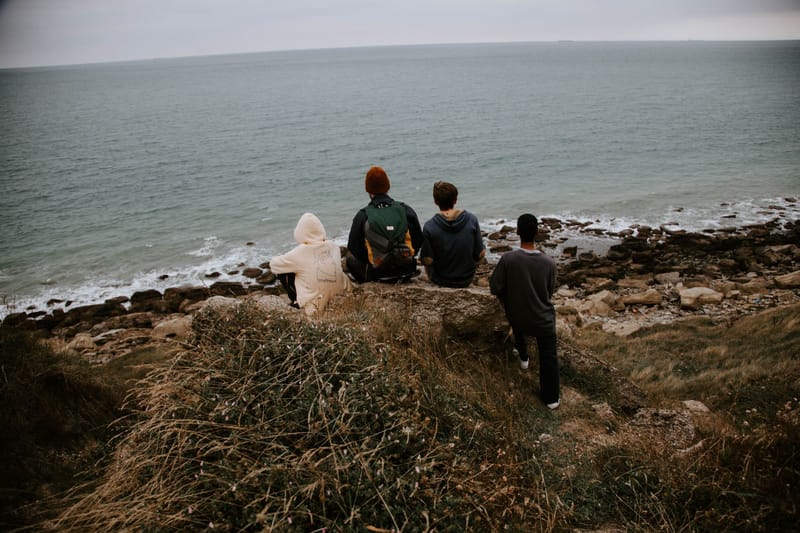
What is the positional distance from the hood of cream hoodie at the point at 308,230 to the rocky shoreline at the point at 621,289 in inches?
245

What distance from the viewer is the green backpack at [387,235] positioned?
18.9ft

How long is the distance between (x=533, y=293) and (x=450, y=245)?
141 cm

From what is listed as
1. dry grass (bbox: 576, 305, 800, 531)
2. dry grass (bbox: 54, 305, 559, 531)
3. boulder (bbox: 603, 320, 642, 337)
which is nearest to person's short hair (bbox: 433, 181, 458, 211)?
dry grass (bbox: 54, 305, 559, 531)

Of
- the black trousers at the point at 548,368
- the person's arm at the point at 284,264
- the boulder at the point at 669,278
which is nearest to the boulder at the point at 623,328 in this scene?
the boulder at the point at 669,278

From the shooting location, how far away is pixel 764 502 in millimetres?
3207

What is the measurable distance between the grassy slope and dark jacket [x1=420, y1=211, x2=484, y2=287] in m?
1.33

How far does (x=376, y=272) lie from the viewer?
243 inches

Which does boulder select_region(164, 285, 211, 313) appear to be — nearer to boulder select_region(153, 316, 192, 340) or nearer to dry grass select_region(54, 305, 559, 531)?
boulder select_region(153, 316, 192, 340)

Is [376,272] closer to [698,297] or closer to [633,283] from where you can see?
[698,297]

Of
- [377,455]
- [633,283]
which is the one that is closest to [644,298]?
[633,283]

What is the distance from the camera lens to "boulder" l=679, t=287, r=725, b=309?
14.9 meters

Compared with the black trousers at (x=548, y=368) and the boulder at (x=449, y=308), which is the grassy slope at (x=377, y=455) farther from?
the boulder at (x=449, y=308)

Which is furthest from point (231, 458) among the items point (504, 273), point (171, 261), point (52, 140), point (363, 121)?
point (52, 140)

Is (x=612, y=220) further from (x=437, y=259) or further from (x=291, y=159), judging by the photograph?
(x=291, y=159)
